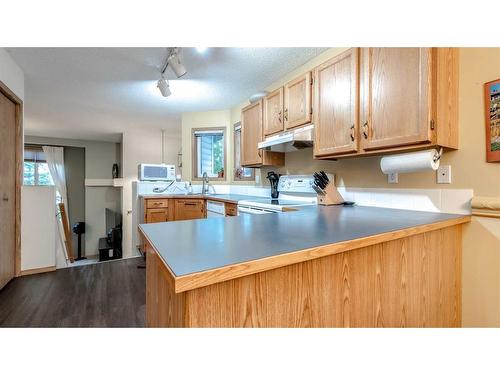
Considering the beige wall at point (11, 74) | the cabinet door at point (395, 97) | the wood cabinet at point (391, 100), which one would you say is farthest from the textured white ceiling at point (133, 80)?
the cabinet door at point (395, 97)

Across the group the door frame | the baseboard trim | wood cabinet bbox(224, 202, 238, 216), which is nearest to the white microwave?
the door frame

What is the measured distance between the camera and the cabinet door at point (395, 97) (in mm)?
1278

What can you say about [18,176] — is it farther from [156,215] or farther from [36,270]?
[156,215]

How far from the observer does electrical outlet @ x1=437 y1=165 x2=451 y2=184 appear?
1447 millimetres

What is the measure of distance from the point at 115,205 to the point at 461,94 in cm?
712

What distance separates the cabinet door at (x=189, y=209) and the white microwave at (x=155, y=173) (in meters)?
0.80

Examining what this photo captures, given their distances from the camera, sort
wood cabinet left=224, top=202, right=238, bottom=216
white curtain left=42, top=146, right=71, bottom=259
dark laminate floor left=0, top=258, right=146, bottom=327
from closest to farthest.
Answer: dark laminate floor left=0, top=258, right=146, bottom=327, wood cabinet left=224, top=202, right=238, bottom=216, white curtain left=42, top=146, right=71, bottom=259

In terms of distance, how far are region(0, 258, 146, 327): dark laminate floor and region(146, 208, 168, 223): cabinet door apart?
2.41ft

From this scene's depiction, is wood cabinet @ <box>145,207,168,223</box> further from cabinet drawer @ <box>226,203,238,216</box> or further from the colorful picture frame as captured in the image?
the colorful picture frame

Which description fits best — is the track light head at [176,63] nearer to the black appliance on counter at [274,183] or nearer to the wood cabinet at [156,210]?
the black appliance on counter at [274,183]

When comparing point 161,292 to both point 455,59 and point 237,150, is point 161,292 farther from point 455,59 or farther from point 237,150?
point 237,150

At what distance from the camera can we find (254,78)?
2932 mm
